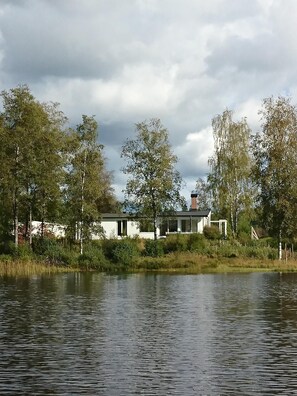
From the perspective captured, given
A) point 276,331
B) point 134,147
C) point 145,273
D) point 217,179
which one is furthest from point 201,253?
point 276,331

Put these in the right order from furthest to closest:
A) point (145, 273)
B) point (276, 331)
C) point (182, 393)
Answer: point (145, 273), point (276, 331), point (182, 393)

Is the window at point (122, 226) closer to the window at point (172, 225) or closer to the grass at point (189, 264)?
the window at point (172, 225)

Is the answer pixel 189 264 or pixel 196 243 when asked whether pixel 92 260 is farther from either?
pixel 196 243

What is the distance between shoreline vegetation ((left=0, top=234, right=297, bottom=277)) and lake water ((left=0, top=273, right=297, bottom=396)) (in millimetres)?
21425

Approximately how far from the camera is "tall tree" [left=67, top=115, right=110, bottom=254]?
252ft

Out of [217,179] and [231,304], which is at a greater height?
[217,179]

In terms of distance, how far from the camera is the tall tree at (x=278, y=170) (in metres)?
75.6

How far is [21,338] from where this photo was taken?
27.3 m

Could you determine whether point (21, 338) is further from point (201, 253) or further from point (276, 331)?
point (201, 253)

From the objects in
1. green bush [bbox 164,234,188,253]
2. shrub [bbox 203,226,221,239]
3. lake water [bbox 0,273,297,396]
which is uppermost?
shrub [bbox 203,226,221,239]

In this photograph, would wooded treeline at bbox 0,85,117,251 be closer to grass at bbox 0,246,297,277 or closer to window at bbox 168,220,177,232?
grass at bbox 0,246,297,277

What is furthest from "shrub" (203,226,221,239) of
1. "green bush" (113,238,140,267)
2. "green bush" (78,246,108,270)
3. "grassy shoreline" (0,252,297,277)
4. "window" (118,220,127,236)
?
"green bush" (78,246,108,270)

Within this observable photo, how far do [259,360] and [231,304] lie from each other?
16.3 m

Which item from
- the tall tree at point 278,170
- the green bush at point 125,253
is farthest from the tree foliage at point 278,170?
the green bush at point 125,253
